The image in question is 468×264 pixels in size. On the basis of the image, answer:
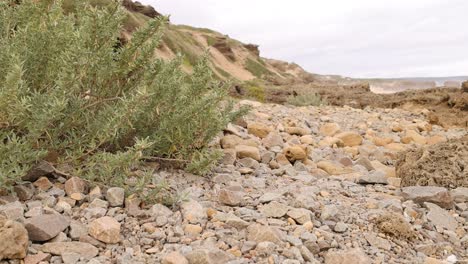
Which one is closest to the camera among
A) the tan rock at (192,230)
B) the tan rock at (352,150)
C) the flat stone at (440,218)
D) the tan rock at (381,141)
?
the tan rock at (192,230)

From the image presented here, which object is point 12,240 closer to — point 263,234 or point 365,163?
point 263,234

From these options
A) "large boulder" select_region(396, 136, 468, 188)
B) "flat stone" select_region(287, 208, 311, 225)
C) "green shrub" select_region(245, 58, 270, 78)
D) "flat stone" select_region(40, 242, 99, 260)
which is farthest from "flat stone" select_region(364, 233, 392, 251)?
"green shrub" select_region(245, 58, 270, 78)

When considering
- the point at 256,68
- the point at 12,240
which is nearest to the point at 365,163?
the point at 12,240

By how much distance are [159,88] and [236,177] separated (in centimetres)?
96

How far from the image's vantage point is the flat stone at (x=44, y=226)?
234cm

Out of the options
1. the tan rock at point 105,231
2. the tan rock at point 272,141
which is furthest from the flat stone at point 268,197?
the tan rock at point 272,141

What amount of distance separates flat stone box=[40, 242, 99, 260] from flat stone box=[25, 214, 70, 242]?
0.05 m

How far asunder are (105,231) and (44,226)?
0.31 metres

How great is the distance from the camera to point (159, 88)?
10.9 ft

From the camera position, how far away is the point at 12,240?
2150 millimetres

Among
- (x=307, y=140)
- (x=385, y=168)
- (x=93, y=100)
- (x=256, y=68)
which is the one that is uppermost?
(x=256, y=68)

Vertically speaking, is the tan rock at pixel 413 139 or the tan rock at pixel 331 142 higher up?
the tan rock at pixel 331 142

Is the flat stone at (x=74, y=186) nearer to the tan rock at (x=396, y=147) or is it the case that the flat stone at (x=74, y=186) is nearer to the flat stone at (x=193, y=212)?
the flat stone at (x=193, y=212)

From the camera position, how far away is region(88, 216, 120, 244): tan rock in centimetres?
243
